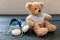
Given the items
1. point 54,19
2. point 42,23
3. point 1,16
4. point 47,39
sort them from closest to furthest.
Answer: point 47,39 → point 42,23 → point 54,19 → point 1,16

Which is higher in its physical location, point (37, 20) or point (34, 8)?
point (34, 8)

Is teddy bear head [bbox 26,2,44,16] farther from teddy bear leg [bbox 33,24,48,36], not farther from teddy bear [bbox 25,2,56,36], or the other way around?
teddy bear leg [bbox 33,24,48,36]

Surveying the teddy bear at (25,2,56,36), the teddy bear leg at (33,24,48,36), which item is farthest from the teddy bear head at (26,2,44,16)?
the teddy bear leg at (33,24,48,36)

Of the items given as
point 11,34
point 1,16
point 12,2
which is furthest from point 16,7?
point 11,34

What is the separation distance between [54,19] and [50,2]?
287mm

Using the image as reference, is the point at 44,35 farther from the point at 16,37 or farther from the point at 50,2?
the point at 50,2

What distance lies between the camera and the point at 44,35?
1.45 meters

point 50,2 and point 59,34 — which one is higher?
point 50,2

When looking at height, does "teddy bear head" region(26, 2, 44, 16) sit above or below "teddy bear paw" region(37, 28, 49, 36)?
above

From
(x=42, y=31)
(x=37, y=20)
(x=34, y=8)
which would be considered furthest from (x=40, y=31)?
(x=34, y=8)

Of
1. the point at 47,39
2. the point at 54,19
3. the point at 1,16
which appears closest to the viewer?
the point at 47,39

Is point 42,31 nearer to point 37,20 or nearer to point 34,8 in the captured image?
point 37,20

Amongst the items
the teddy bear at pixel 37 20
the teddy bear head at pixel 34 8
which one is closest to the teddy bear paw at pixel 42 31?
the teddy bear at pixel 37 20

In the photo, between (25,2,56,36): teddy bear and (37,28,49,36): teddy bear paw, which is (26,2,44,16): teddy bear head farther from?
(37,28,49,36): teddy bear paw
